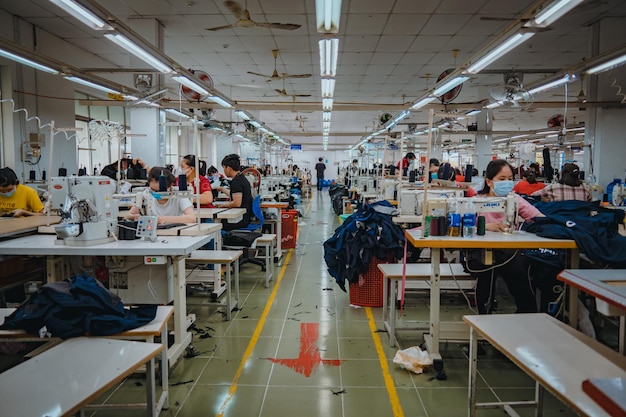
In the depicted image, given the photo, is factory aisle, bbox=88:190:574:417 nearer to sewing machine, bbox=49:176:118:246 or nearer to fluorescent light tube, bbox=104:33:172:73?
sewing machine, bbox=49:176:118:246

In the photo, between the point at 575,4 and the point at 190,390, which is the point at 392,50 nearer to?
the point at 575,4

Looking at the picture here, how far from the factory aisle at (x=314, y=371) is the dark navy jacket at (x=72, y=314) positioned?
28.6 inches

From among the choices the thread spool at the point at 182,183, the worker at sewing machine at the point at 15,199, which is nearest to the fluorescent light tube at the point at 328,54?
the thread spool at the point at 182,183

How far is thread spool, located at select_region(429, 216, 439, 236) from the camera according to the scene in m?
3.09

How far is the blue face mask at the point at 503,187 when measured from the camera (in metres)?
3.59

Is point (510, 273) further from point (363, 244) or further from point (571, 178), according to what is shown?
point (571, 178)

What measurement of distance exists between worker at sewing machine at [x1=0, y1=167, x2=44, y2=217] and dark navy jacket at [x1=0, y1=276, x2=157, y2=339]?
2845mm

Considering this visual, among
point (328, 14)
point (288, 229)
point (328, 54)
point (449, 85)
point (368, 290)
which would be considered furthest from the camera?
point (288, 229)

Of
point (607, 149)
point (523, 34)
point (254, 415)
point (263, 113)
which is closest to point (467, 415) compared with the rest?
point (254, 415)

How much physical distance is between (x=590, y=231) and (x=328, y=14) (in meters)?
2.85

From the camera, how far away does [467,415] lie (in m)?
2.48

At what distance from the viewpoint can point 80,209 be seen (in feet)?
9.55

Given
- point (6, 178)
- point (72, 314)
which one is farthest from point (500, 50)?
point (6, 178)

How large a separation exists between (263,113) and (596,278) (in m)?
15.8
